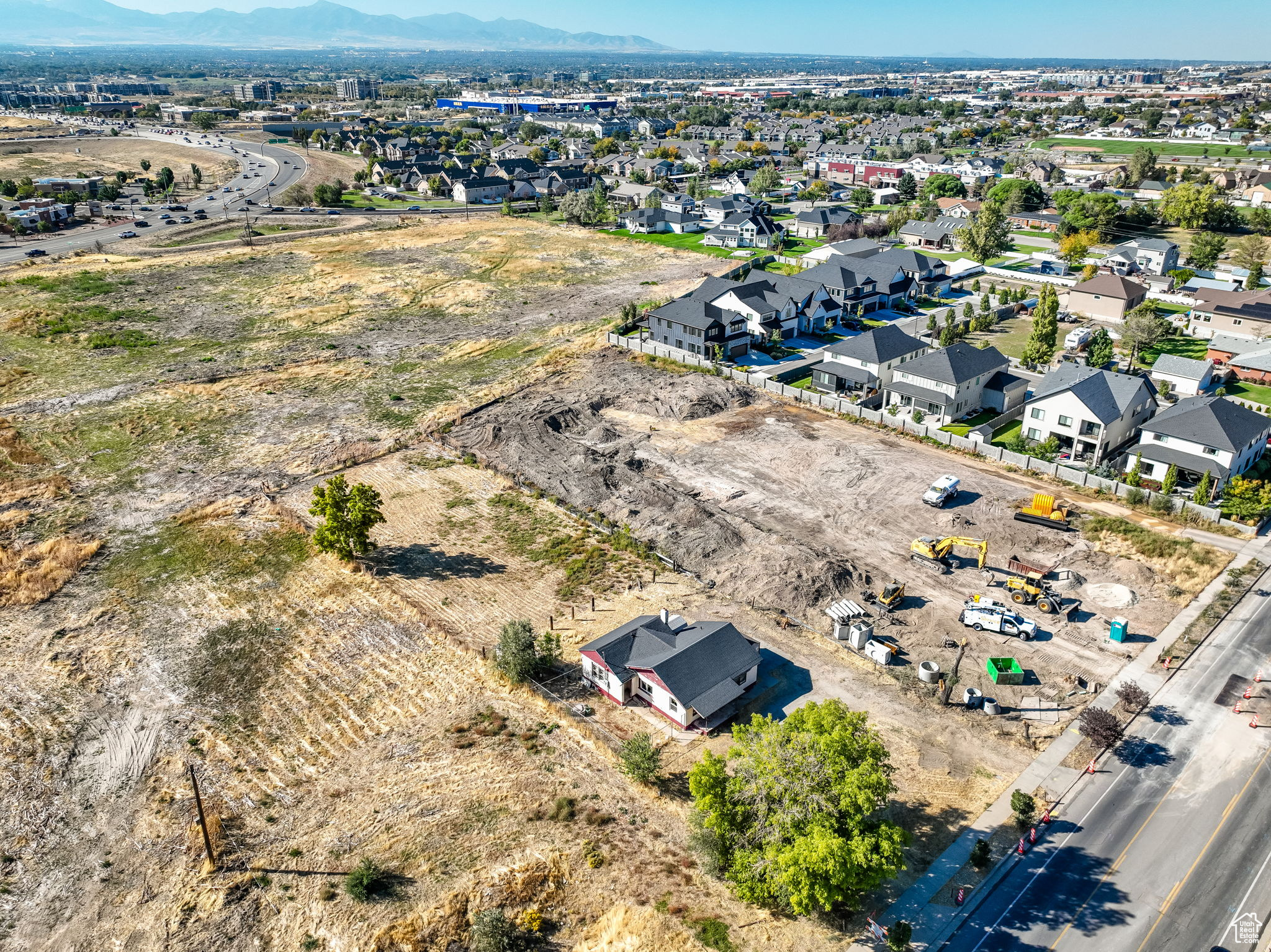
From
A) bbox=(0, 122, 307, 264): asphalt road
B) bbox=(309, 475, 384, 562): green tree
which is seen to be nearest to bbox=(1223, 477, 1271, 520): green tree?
bbox=(309, 475, 384, 562): green tree

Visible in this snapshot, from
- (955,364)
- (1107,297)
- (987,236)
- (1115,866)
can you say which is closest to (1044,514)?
(955,364)

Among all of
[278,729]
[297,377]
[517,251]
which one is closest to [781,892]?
[278,729]

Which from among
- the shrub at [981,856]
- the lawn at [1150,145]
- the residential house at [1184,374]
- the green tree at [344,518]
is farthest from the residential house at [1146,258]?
the lawn at [1150,145]

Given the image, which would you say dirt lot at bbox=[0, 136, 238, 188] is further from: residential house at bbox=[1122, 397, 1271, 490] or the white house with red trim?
Result: residential house at bbox=[1122, 397, 1271, 490]

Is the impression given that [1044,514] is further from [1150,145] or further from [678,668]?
[1150,145]

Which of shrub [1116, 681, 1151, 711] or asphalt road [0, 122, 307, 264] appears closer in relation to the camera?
shrub [1116, 681, 1151, 711]

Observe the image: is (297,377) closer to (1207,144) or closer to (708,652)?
(708,652)
